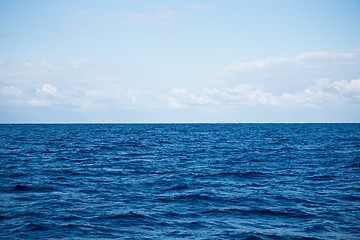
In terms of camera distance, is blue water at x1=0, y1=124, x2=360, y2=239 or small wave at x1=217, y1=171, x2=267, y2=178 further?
small wave at x1=217, y1=171, x2=267, y2=178

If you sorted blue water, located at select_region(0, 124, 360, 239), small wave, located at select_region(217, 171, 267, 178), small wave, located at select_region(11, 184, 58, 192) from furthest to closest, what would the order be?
small wave, located at select_region(217, 171, 267, 178), small wave, located at select_region(11, 184, 58, 192), blue water, located at select_region(0, 124, 360, 239)

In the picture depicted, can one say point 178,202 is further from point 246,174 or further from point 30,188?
point 246,174

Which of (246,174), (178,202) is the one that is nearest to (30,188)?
(178,202)

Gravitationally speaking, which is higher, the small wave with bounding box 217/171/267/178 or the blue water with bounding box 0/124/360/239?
the small wave with bounding box 217/171/267/178

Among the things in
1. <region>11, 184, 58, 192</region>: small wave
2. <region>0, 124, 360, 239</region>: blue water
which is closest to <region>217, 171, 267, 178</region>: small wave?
<region>0, 124, 360, 239</region>: blue water

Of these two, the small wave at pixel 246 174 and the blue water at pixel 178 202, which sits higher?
the small wave at pixel 246 174

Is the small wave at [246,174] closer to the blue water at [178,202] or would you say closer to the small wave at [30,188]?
the blue water at [178,202]

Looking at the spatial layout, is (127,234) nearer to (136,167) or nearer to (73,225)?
(73,225)

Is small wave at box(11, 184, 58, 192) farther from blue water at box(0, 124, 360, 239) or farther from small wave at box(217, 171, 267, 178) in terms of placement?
small wave at box(217, 171, 267, 178)

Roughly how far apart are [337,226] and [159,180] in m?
10.6

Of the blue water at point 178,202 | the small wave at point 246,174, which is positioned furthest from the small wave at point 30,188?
the small wave at point 246,174

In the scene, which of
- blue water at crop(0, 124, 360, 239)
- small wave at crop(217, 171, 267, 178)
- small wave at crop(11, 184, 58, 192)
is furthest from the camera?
small wave at crop(217, 171, 267, 178)

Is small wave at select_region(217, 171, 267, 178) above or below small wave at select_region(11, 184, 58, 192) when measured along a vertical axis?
above

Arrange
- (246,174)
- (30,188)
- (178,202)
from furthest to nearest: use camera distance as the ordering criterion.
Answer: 1. (246,174)
2. (30,188)
3. (178,202)
